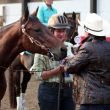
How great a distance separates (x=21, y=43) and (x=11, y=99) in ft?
10.8

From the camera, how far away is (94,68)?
3734 millimetres

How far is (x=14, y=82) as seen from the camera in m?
8.65

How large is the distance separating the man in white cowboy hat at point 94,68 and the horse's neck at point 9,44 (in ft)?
4.90

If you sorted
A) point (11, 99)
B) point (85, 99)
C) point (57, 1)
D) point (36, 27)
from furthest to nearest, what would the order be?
point (57, 1), point (11, 99), point (36, 27), point (85, 99)

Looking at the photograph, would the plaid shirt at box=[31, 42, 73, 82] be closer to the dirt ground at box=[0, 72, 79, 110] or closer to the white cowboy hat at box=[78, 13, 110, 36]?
the white cowboy hat at box=[78, 13, 110, 36]

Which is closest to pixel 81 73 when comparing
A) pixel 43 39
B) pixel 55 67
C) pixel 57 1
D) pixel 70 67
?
pixel 70 67

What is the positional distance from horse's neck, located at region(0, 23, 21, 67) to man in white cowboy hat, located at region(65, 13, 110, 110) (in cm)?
149

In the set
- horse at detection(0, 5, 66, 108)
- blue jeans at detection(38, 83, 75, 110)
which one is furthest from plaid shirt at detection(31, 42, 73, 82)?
horse at detection(0, 5, 66, 108)

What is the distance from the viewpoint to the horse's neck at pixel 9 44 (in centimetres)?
514

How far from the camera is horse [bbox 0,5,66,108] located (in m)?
4.98

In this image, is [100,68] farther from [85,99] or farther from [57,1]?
[57,1]

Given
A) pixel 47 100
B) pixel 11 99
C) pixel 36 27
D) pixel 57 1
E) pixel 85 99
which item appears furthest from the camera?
pixel 57 1

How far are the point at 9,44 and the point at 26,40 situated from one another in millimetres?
223

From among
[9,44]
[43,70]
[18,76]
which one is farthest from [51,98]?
[18,76]
